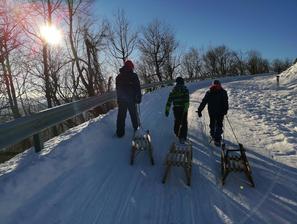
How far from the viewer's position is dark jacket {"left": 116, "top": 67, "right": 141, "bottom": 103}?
903cm

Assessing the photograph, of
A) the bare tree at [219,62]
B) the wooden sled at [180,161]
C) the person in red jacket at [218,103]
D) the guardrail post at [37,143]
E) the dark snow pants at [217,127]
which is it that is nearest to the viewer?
the wooden sled at [180,161]

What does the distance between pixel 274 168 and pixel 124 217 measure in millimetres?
3641

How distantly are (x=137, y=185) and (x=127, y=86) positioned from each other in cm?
369

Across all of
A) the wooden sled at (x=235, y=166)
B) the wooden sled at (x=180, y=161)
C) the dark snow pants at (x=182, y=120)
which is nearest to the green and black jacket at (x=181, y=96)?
the dark snow pants at (x=182, y=120)

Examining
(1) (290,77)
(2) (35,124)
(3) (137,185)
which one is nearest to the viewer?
(3) (137,185)

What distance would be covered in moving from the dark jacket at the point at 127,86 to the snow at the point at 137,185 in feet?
Answer: 3.93

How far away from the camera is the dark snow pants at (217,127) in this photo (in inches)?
342

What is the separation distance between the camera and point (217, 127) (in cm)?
878

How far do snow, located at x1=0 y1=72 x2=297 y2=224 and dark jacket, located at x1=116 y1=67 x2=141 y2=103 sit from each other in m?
1.20

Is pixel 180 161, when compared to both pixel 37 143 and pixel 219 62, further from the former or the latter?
pixel 219 62

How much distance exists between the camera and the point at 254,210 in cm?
505

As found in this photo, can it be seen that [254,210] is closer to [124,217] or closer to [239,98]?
[124,217]

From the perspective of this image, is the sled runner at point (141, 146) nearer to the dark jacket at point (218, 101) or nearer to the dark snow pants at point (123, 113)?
the dark snow pants at point (123, 113)

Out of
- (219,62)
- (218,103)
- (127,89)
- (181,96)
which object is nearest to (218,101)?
(218,103)
